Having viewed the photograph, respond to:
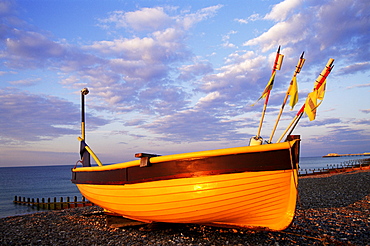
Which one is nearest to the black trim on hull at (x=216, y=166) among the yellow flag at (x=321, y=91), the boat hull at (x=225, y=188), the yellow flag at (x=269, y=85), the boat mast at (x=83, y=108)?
the boat hull at (x=225, y=188)

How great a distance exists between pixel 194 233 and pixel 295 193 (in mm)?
3215

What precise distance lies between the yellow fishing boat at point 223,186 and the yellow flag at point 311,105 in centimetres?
85

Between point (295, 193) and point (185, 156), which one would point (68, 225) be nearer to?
point (185, 156)

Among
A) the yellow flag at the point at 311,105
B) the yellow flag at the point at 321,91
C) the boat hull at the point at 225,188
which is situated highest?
the yellow flag at the point at 321,91

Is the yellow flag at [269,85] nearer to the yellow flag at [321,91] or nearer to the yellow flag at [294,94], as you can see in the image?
the yellow flag at [294,94]

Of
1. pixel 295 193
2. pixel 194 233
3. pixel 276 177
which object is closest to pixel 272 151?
pixel 276 177

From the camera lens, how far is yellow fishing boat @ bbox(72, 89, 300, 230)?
5.40 m

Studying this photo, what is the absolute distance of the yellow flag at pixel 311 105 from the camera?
229 inches

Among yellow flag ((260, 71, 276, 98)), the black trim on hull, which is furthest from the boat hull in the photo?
yellow flag ((260, 71, 276, 98))

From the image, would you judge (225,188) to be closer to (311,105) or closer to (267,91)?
(311,105)

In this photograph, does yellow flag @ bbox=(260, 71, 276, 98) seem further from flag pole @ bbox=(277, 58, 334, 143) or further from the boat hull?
the boat hull

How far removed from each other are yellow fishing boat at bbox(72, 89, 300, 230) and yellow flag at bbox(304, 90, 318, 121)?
2.79ft

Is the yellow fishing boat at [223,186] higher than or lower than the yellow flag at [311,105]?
lower

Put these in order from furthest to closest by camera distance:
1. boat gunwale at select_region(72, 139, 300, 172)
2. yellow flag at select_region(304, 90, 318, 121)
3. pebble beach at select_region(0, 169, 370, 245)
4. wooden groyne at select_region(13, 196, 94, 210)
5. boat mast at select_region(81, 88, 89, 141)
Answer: wooden groyne at select_region(13, 196, 94, 210) → boat mast at select_region(81, 88, 89, 141) → pebble beach at select_region(0, 169, 370, 245) → yellow flag at select_region(304, 90, 318, 121) → boat gunwale at select_region(72, 139, 300, 172)
